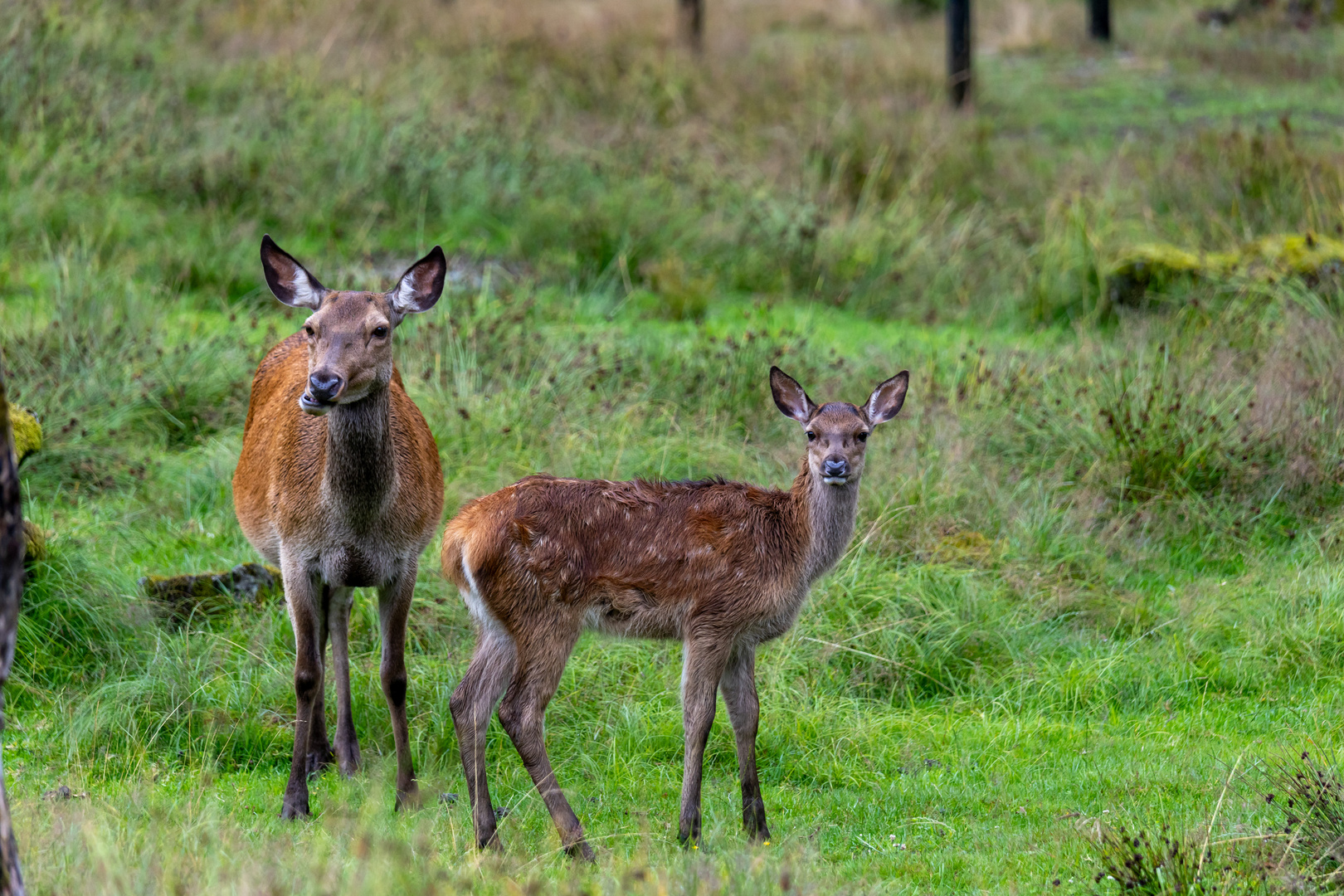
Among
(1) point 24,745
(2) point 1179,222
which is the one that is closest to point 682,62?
(2) point 1179,222

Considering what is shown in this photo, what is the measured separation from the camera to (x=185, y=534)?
8109 millimetres

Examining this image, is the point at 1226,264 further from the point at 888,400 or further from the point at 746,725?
the point at 746,725

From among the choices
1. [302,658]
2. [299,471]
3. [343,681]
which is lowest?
[343,681]

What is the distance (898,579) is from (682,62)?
11.9 metres

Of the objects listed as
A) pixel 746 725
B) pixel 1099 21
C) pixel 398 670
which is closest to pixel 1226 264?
pixel 746 725

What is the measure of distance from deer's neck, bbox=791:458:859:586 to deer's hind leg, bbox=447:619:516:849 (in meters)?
1.21

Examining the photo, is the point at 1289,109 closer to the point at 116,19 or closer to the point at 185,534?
the point at 116,19

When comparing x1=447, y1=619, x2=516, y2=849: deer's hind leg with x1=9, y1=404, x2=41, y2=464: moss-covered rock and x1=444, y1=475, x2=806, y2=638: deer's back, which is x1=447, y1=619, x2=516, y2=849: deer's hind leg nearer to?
x1=444, y1=475, x2=806, y2=638: deer's back

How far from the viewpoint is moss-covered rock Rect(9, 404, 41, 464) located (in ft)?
23.9

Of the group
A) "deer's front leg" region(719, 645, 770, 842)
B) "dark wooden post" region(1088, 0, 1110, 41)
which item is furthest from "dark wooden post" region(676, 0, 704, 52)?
"deer's front leg" region(719, 645, 770, 842)

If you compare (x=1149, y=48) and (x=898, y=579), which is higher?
(x=1149, y=48)

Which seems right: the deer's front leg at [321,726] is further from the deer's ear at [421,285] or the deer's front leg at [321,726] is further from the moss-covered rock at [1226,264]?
the moss-covered rock at [1226,264]

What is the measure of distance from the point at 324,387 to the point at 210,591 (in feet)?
7.89

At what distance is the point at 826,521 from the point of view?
19.5 feet
